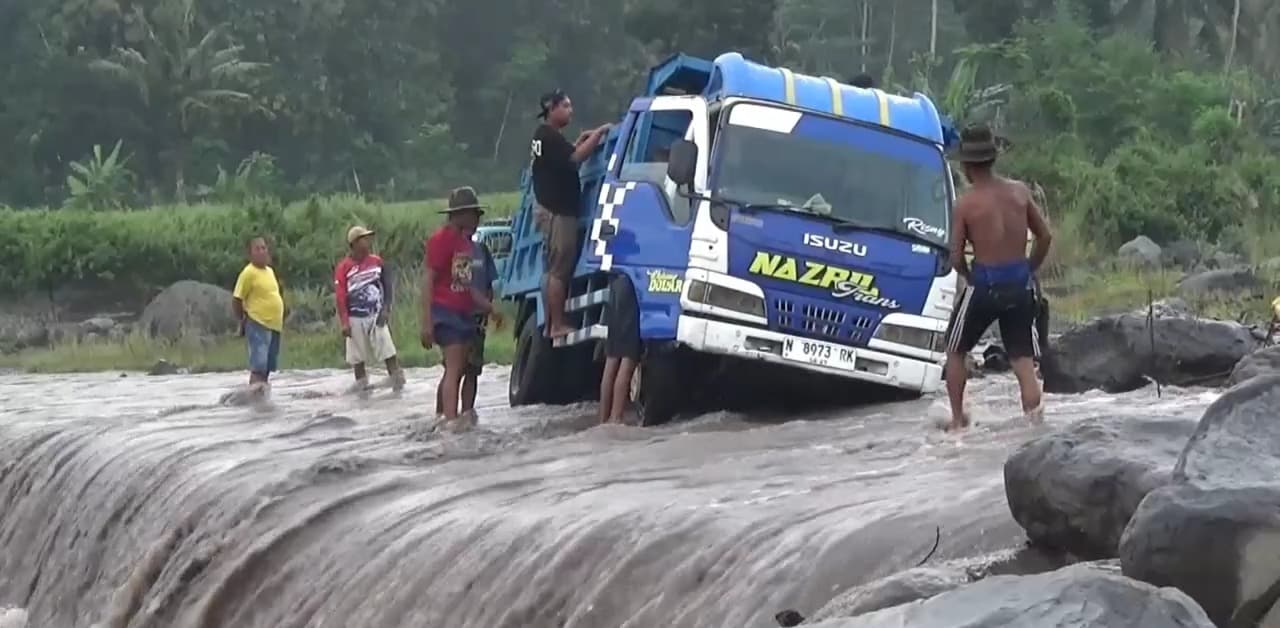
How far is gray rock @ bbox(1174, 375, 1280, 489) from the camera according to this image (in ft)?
14.1

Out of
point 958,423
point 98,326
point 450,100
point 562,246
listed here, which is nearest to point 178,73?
point 450,100

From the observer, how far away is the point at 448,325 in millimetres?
10523

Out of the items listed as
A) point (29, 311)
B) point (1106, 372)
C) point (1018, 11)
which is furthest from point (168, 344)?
point (1018, 11)

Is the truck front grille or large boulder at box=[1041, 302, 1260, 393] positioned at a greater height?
the truck front grille

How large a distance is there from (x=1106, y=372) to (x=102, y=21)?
3929cm

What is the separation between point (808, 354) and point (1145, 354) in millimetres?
2631

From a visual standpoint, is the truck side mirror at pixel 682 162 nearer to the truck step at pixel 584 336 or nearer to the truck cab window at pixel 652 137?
the truck cab window at pixel 652 137

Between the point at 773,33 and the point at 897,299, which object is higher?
the point at 773,33

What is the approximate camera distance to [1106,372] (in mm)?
11922

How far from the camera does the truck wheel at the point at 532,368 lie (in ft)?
41.2

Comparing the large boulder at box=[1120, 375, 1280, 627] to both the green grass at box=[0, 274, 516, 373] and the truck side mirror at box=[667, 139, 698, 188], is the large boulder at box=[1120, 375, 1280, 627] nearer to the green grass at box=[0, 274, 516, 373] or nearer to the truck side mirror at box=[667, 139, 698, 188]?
the truck side mirror at box=[667, 139, 698, 188]

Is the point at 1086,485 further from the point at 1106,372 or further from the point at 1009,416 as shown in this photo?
the point at 1106,372

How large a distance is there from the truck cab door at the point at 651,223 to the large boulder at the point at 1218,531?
19.4ft

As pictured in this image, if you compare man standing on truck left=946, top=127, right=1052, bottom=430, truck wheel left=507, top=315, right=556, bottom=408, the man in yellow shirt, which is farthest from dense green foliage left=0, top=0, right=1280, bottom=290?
man standing on truck left=946, top=127, right=1052, bottom=430
